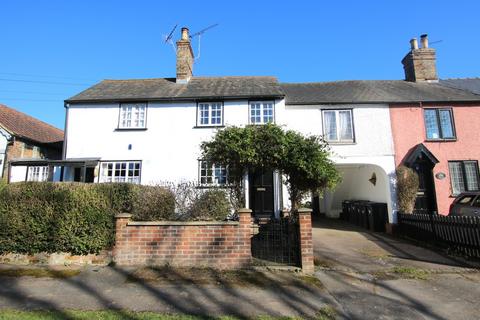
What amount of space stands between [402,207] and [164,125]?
36.9 feet

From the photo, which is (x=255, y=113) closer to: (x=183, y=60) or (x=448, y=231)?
(x=183, y=60)

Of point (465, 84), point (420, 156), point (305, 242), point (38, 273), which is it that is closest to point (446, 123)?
point (420, 156)

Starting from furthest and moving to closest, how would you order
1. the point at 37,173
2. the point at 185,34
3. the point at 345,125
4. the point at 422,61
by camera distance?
the point at 422,61
the point at 185,34
the point at 37,173
the point at 345,125

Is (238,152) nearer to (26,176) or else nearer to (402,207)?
(402,207)

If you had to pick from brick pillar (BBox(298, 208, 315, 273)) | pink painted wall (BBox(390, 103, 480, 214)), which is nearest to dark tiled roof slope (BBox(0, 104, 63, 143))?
brick pillar (BBox(298, 208, 315, 273))

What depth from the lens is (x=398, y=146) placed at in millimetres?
14219

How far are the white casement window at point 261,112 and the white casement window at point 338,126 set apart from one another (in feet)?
8.81

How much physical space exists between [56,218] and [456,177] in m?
15.9

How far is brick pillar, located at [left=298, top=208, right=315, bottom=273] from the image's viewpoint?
7.04 meters

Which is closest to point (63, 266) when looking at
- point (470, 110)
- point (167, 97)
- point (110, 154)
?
point (110, 154)

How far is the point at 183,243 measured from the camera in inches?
282

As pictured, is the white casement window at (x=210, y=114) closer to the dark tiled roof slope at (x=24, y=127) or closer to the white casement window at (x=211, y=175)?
the white casement window at (x=211, y=175)

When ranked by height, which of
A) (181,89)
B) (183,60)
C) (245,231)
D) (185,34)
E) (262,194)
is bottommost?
(245,231)

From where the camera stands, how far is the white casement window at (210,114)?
14.2 metres
